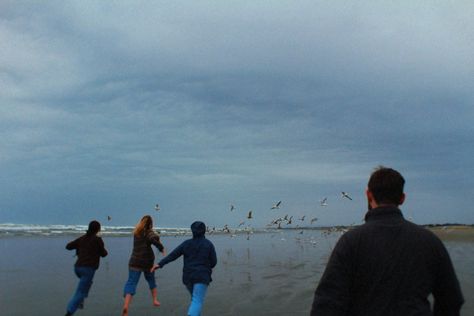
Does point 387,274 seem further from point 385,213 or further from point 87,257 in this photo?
point 87,257

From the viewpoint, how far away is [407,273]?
3.07 m

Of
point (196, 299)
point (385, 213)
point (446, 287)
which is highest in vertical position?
point (385, 213)

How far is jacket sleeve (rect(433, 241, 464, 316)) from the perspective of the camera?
316 cm

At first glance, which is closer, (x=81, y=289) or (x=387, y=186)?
(x=387, y=186)

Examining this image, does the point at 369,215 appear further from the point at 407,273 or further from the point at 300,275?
the point at 300,275

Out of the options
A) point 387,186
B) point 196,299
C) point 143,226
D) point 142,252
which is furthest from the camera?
point 143,226

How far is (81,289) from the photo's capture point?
30.5 ft

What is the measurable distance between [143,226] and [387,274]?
26.3 feet

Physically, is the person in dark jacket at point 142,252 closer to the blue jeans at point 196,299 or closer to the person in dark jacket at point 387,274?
the blue jeans at point 196,299

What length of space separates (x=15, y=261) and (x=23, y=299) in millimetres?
10451

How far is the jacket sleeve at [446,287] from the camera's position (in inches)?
124

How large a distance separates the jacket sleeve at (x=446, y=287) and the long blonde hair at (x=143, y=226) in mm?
7935

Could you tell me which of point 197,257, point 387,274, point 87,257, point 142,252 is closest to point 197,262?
point 197,257

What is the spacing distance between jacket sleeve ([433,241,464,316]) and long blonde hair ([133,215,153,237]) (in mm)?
7935
